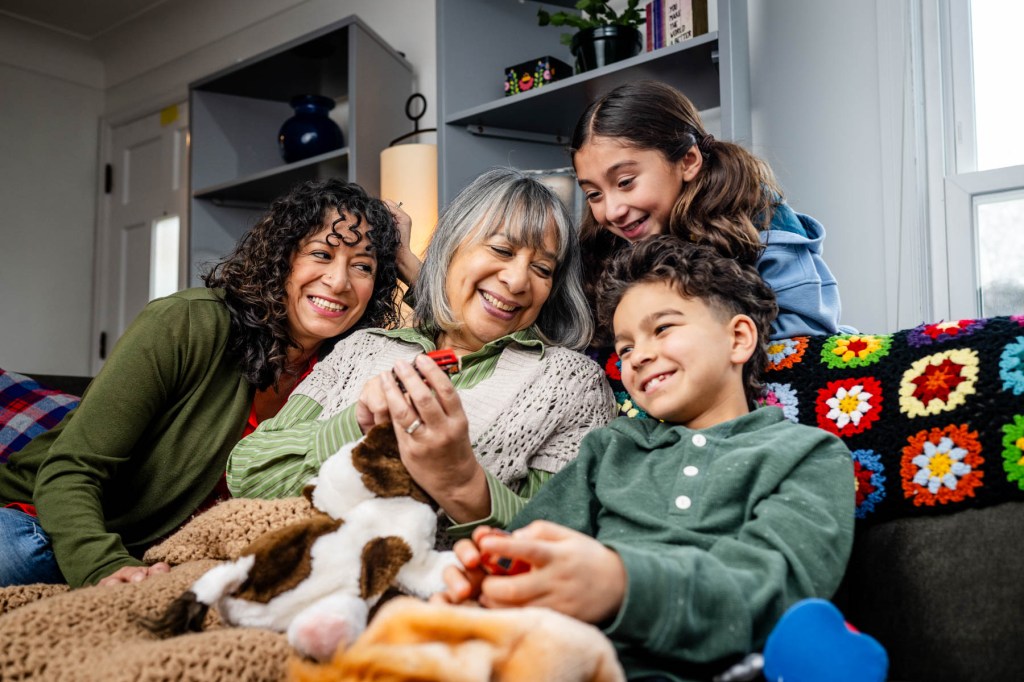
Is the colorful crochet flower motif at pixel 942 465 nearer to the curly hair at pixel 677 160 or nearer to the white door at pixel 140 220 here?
the curly hair at pixel 677 160

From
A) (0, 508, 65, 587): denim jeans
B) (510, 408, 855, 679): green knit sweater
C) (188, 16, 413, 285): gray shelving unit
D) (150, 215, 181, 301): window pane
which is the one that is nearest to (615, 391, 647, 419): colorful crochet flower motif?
(510, 408, 855, 679): green knit sweater

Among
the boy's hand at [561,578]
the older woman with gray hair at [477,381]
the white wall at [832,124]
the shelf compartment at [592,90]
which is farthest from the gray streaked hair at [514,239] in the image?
the white wall at [832,124]

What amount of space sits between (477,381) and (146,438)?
2.18ft

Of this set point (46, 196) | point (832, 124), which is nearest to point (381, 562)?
point (832, 124)

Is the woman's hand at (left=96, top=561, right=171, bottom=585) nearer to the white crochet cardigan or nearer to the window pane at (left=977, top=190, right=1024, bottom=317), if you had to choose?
the white crochet cardigan

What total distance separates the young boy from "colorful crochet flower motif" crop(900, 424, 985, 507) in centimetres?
14

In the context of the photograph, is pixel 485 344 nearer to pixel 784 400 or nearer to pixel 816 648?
pixel 784 400

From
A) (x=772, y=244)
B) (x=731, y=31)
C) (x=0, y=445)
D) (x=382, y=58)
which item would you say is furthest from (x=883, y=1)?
(x=0, y=445)

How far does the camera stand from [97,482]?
1.51 m

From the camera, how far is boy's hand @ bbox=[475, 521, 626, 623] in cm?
83

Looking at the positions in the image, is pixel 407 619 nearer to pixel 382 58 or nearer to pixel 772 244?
pixel 772 244

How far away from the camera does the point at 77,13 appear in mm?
4793

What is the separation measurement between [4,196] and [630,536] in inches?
192

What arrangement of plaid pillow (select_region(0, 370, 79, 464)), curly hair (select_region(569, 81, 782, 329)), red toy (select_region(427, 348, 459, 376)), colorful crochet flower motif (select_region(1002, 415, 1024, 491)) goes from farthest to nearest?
plaid pillow (select_region(0, 370, 79, 464)) < curly hair (select_region(569, 81, 782, 329)) < red toy (select_region(427, 348, 459, 376)) < colorful crochet flower motif (select_region(1002, 415, 1024, 491))
